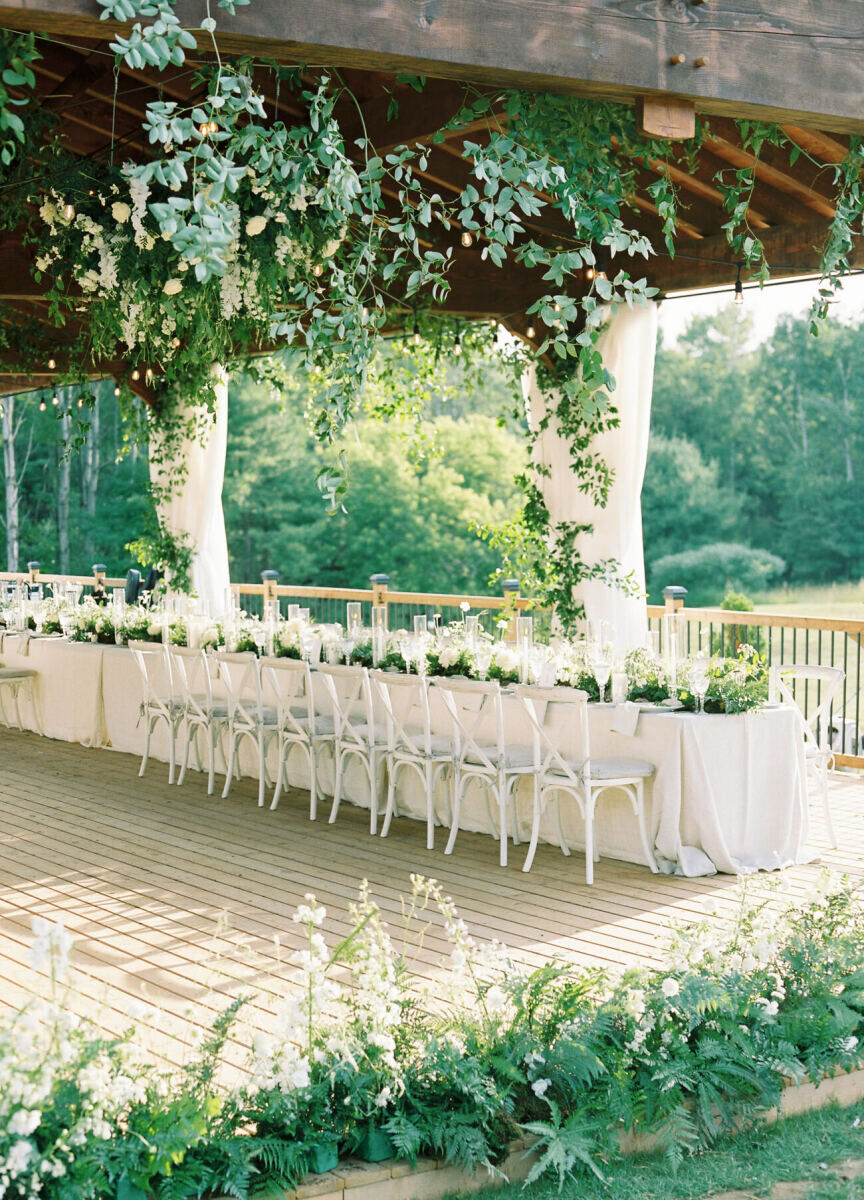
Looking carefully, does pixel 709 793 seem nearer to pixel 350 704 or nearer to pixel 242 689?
pixel 350 704

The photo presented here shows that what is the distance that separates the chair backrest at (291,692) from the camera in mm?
7426

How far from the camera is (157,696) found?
899 cm

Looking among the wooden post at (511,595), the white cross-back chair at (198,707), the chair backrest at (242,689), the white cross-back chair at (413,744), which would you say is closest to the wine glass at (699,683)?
the white cross-back chair at (413,744)

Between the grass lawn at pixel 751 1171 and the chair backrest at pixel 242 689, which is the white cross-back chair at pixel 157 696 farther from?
the grass lawn at pixel 751 1171

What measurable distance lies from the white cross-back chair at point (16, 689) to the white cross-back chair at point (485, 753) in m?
4.38

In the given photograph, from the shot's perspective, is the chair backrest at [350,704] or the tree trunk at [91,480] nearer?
the chair backrest at [350,704]

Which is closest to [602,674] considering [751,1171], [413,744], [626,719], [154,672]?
[626,719]

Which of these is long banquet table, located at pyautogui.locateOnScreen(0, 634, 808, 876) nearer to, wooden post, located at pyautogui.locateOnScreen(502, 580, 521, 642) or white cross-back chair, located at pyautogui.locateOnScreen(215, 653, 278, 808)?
white cross-back chair, located at pyautogui.locateOnScreen(215, 653, 278, 808)

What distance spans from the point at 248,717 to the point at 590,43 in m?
5.09

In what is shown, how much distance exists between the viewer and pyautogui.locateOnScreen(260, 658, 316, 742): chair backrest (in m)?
7.43

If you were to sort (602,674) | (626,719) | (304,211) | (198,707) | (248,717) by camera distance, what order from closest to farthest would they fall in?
1. (304,211)
2. (626,719)
3. (602,674)
4. (248,717)
5. (198,707)

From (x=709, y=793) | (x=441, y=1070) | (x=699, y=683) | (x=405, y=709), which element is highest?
(x=699, y=683)

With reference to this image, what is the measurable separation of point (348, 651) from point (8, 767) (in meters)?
2.85

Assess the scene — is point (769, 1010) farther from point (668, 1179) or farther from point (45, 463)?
point (45, 463)
